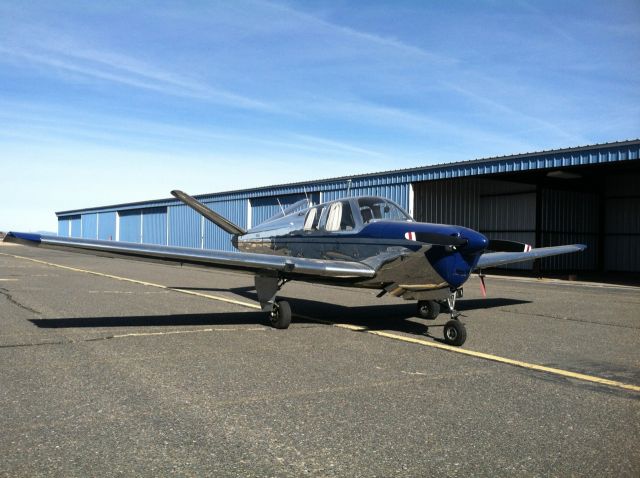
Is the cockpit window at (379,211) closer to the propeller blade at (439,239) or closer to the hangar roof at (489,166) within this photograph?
the propeller blade at (439,239)

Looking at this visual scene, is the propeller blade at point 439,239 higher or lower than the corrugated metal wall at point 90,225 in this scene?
lower

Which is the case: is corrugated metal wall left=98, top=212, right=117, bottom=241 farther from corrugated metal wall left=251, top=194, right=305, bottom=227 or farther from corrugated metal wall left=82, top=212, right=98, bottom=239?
corrugated metal wall left=251, top=194, right=305, bottom=227

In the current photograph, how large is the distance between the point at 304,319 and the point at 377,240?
2382 mm

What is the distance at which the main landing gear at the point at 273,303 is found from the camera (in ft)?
29.1

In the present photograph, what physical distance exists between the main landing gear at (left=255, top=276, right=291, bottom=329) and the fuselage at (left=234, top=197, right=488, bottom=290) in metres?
0.94

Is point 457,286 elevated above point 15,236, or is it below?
below

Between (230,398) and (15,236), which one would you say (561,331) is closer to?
(230,398)

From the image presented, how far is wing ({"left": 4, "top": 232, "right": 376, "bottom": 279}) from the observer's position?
7.98 metres

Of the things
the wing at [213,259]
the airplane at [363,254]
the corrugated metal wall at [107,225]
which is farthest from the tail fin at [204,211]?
the corrugated metal wall at [107,225]

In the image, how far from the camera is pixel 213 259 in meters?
8.38

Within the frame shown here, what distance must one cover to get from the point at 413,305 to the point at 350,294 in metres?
2.91

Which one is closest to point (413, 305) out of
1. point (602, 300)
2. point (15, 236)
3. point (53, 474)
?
point (602, 300)

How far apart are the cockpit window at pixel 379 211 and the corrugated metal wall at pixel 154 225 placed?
38907 mm

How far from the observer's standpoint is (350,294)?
586 inches
